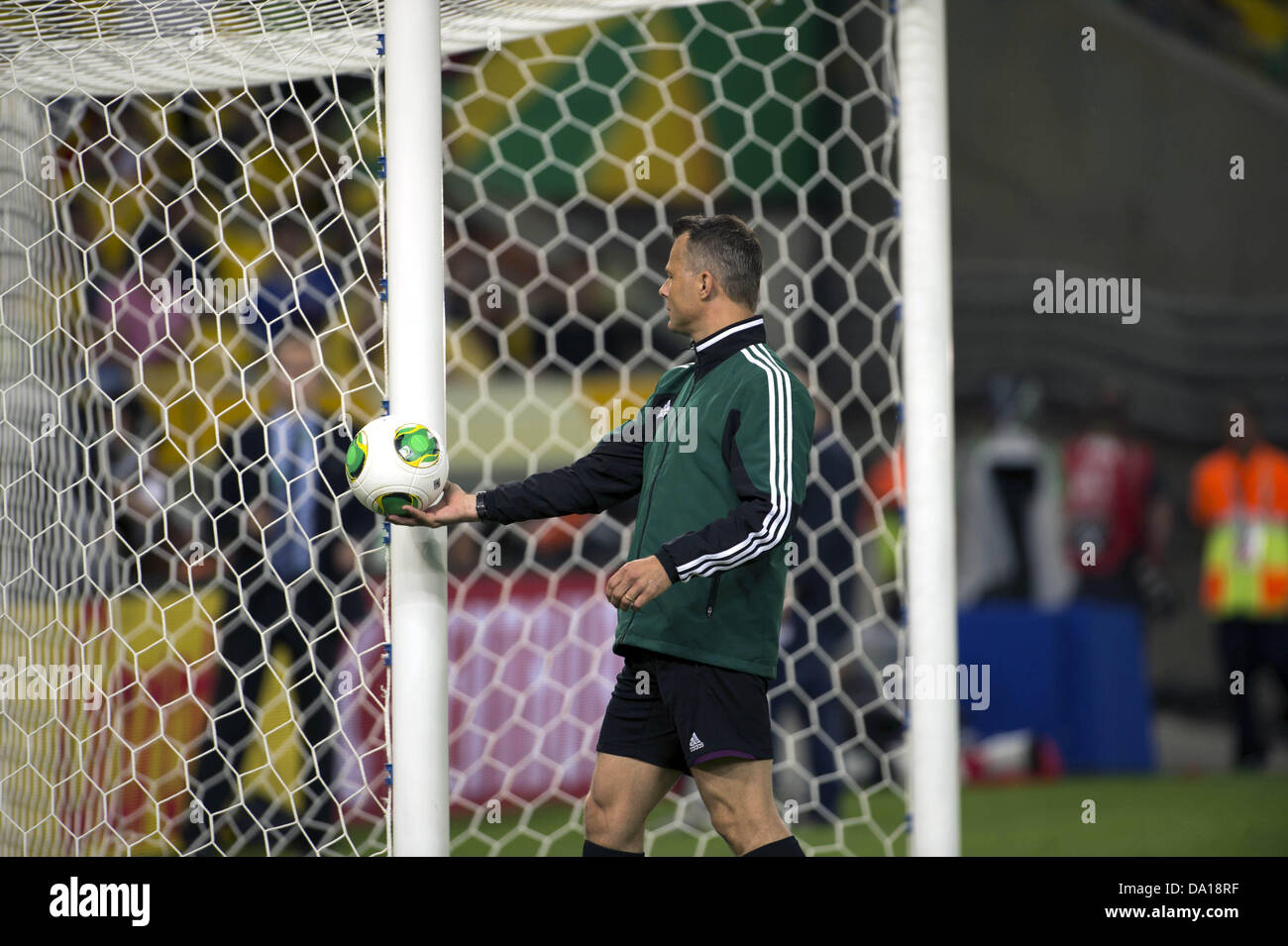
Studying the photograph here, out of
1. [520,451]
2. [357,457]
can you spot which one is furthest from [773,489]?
[520,451]

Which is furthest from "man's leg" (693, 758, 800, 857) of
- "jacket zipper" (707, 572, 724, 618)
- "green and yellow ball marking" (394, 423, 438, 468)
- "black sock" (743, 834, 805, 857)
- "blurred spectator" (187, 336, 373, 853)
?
"blurred spectator" (187, 336, 373, 853)

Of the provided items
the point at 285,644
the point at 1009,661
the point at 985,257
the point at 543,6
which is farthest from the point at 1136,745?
the point at 985,257

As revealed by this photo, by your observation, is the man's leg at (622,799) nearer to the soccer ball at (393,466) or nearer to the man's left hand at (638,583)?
the man's left hand at (638,583)

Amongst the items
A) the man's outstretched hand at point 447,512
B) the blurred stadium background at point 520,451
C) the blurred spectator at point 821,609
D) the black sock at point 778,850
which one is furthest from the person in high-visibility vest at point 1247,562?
the man's outstretched hand at point 447,512

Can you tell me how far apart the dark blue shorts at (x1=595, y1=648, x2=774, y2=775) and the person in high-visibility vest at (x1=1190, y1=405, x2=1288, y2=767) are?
384 cm

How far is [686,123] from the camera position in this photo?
5277 mm

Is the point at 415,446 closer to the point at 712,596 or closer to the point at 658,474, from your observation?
the point at 658,474

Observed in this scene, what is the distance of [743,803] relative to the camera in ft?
7.77

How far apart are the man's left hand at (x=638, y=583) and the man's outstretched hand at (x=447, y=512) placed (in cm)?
47

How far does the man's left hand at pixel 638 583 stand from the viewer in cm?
218

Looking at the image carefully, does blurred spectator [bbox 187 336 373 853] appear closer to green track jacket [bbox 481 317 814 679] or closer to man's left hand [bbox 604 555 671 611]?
green track jacket [bbox 481 317 814 679]

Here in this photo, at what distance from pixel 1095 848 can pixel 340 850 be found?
97.6 inches

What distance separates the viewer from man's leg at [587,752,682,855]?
Result: 245 cm
